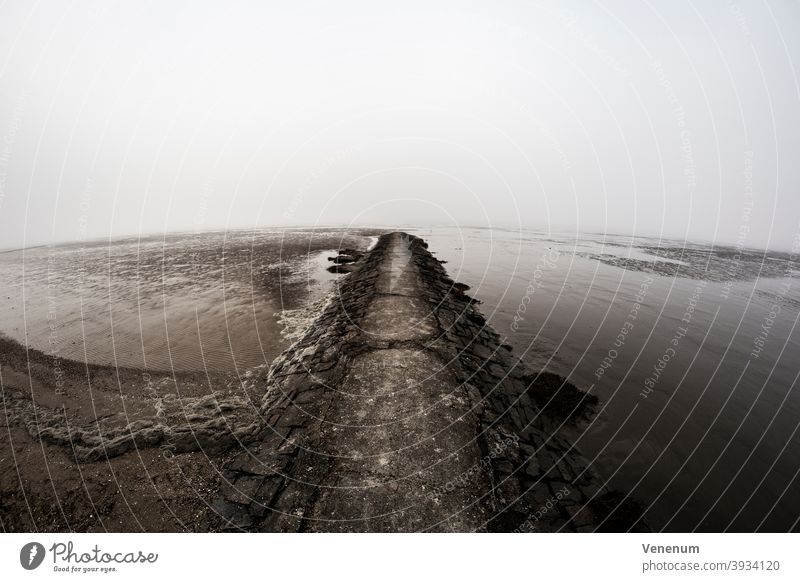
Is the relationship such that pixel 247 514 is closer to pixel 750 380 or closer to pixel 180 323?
pixel 180 323

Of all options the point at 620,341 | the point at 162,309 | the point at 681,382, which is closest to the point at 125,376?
the point at 162,309

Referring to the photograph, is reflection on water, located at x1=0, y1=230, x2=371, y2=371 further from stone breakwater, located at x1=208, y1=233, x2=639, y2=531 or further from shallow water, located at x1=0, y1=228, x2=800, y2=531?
stone breakwater, located at x1=208, y1=233, x2=639, y2=531

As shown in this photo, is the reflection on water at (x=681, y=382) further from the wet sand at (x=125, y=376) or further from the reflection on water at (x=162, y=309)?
the reflection on water at (x=162, y=309)

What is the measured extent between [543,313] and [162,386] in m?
15.3

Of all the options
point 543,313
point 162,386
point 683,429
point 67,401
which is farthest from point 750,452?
point 67,401

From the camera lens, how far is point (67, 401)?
7680 mm

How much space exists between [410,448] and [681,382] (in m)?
9.20

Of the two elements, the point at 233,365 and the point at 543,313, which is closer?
the point at 233,365

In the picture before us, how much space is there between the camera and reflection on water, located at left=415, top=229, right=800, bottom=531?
5.48m

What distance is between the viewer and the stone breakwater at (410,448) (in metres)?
4.06

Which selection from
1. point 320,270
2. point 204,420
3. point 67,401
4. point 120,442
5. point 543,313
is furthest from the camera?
point 320,270

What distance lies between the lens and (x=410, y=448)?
5.00m

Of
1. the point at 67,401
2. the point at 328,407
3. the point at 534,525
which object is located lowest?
the point at 67,401

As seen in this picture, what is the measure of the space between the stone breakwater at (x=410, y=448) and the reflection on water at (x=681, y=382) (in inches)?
43.0
